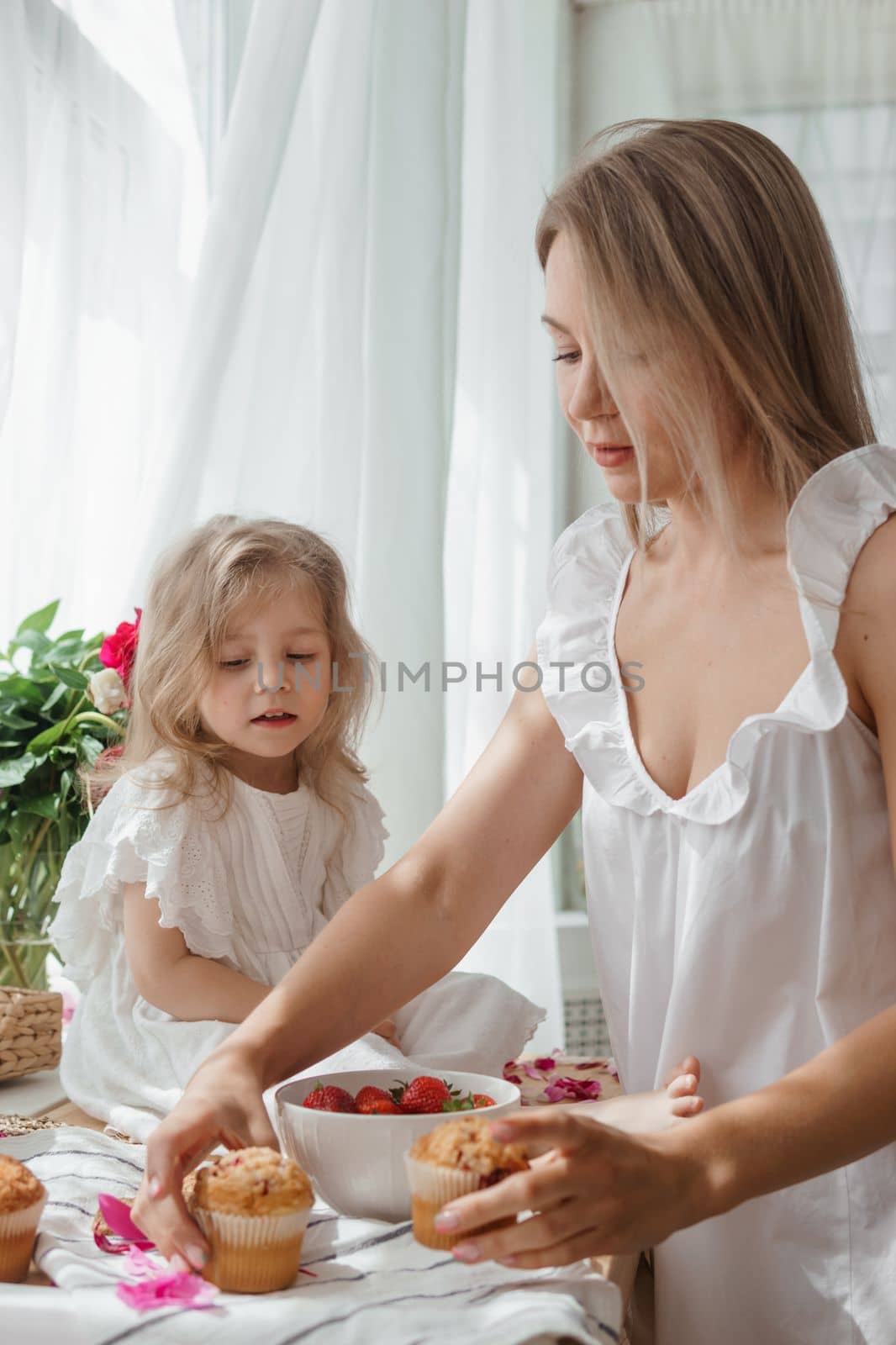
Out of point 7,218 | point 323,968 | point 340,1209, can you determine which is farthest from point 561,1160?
point 7,218

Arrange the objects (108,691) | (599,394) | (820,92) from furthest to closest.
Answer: (820,92) → (108,691) → (599,394)

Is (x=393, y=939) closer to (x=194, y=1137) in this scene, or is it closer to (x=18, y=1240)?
(x=194, y=1137)

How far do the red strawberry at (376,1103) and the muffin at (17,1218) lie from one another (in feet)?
0.66

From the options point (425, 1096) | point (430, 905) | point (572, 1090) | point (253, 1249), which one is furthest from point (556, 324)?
point (572, 1090)

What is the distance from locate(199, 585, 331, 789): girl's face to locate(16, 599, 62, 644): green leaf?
1.46 ft

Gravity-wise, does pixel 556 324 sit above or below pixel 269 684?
above

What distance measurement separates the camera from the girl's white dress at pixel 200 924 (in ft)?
4.27

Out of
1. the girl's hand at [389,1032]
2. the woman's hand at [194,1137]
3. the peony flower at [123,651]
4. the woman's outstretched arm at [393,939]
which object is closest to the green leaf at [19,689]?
the peony flower at [123,651]

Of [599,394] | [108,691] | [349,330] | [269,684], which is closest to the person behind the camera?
[599,394]

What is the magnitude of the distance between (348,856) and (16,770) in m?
0.41

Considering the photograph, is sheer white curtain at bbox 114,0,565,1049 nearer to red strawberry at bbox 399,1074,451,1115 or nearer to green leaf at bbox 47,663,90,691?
green leaf at bbox 47,663,90,691

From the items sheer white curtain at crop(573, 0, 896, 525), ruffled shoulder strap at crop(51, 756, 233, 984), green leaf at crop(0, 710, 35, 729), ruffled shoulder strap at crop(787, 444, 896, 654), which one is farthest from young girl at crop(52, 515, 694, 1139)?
sheer white curtain at crop(573, 0, 896, 525)

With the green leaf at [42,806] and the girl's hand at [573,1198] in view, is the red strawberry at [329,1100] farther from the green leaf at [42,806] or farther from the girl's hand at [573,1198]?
the green leaf at [42,806]

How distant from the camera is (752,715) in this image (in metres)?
0.89
